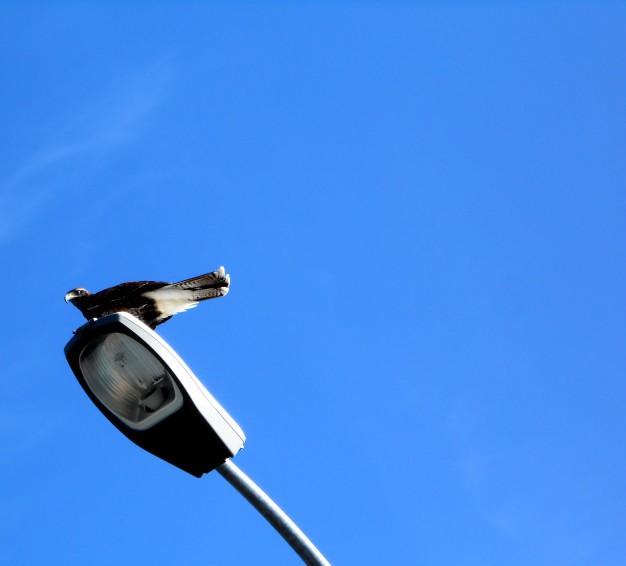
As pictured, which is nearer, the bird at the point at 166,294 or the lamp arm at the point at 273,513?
the lamp arm at the point at 273,513

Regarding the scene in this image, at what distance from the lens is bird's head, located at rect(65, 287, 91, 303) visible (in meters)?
4.54

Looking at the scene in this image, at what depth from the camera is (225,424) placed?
2.81 metres

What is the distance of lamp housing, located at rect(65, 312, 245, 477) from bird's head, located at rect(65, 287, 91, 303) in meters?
1.66

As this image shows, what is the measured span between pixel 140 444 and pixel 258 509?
18.7 inches

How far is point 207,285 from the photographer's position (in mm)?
3195

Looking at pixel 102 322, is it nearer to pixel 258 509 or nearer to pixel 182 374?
pixel 182 374

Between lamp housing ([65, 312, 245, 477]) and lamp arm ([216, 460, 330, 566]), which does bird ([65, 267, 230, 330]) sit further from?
lamp arm ([216, 460, 330, 566])

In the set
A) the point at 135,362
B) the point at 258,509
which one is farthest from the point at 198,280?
the point at 258,509

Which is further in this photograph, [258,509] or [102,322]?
[258,509]

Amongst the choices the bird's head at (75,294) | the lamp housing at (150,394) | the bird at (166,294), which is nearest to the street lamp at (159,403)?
the lamp housing at (150,394)

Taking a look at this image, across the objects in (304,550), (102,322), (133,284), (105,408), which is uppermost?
(133,284)

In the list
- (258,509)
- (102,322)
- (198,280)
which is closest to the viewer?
(102,322)

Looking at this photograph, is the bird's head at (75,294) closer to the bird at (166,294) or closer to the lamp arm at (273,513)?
the bird at (166,294)

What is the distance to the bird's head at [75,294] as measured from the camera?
454 cm
